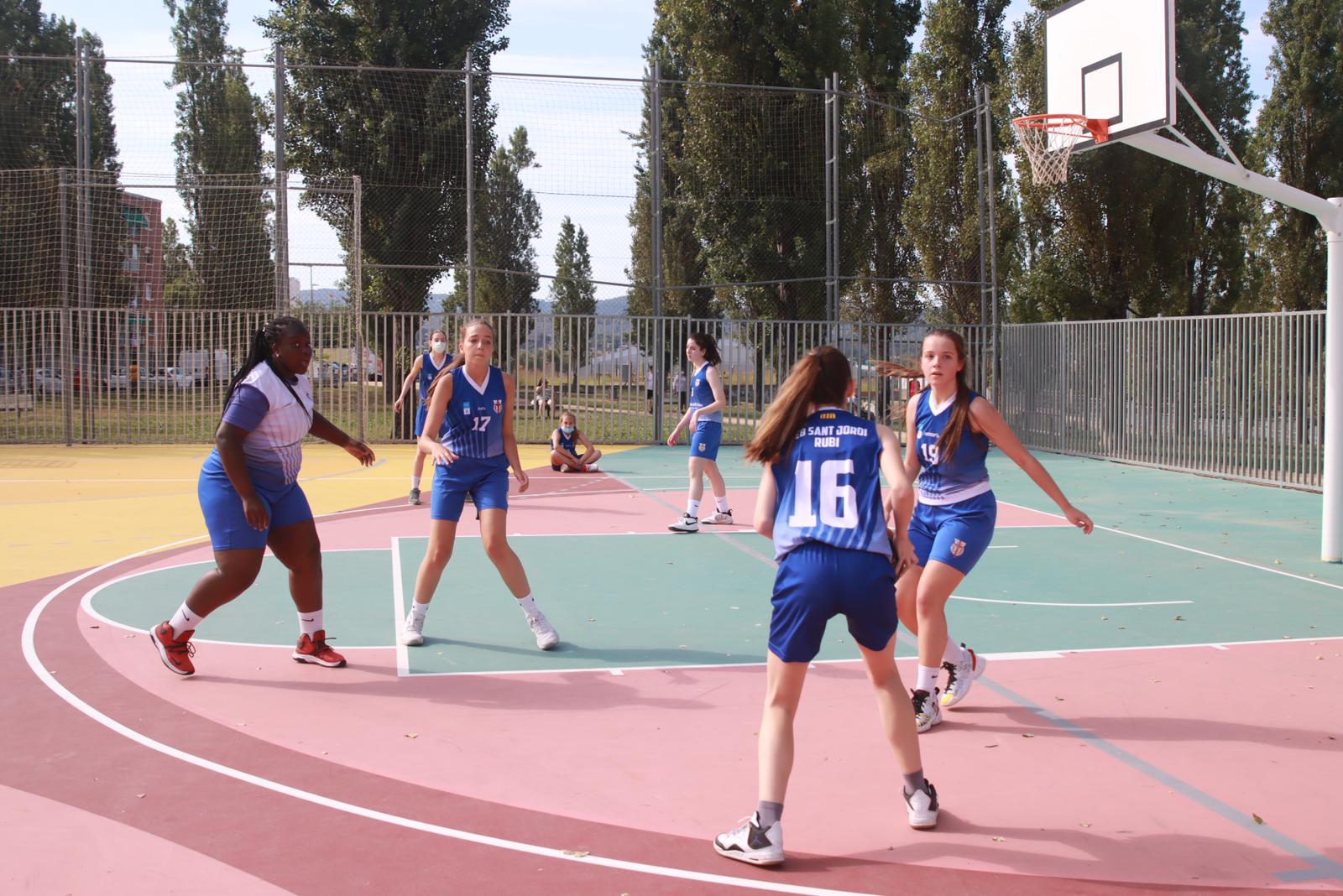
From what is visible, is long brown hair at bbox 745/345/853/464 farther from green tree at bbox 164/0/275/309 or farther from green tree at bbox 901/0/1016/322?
green tree at bbox 901/0/1016/322

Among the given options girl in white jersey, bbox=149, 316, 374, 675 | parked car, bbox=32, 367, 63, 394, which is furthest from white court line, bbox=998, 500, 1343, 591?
parked car, bbox=32, 367, 63, 394

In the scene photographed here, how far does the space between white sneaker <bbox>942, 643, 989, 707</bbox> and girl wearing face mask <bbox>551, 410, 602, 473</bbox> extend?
1221cm

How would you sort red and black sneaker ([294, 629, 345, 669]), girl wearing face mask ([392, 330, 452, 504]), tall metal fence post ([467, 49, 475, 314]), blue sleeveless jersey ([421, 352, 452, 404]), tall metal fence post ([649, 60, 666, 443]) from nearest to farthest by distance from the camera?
red and black sneaker ([294, 629, 345, 669])
girl wearing face mask ([392, 330, 452, 504])
blue sleeveless jersey ([421, 352, 452, 404])
tall metal fence post ([467, 49, 475, 314])
tall metal fence post ([649, 60, 666, 443])

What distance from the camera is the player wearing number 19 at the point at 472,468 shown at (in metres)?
7.02

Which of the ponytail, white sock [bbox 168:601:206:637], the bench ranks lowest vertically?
white sock [bbox 168:601:206:637]

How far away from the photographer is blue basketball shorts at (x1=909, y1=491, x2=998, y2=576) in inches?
221

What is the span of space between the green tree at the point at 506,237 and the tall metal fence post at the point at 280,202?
4484 mm

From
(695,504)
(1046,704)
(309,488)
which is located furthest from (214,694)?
(309,488)

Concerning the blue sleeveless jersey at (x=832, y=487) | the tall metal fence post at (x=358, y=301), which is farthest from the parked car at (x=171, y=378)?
the blue sleeveless jersey at (x=832, y=487)

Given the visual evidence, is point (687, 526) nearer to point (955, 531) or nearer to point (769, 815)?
point (955, 531)

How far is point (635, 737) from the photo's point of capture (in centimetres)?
547

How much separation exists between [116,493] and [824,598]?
13251mm

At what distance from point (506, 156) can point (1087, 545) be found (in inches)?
1349

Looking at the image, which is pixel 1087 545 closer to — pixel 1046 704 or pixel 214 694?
pixel 1046 704
